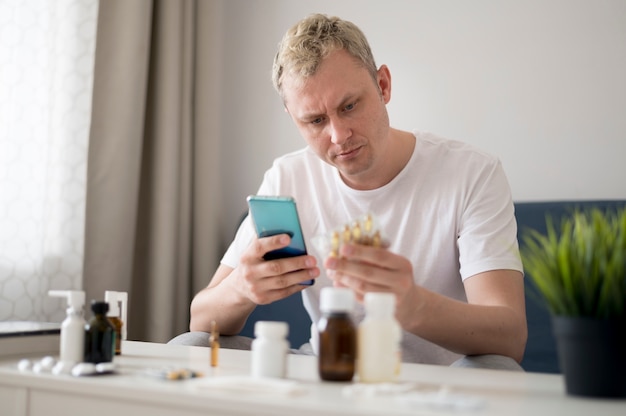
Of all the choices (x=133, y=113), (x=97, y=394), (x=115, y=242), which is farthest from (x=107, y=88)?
(x=97, y=394)

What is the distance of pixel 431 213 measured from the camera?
1.79 m

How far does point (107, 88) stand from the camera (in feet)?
8.41

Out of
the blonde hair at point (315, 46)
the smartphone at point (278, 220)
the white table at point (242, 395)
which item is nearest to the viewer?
the white table at point (242, 395)

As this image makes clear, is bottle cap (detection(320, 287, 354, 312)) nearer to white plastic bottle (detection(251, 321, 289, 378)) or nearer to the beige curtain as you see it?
white plastic bottle (detection(251, 321, 289, 378))

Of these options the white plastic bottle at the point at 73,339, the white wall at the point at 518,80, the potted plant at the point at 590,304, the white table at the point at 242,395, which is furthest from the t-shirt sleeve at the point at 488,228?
the white plastic bottle at the point at 73,339

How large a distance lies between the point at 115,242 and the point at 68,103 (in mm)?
517

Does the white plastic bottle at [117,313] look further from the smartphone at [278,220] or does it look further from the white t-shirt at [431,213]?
the white t-shirt at [431,213]

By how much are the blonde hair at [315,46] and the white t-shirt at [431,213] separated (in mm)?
297

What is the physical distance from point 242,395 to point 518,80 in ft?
6.42

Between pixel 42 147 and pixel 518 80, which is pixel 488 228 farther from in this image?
pixel 42 147

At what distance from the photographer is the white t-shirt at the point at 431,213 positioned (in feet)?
5.54

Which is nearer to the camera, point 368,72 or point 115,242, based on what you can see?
point 368,72

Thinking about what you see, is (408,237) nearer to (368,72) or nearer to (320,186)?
(320,186)

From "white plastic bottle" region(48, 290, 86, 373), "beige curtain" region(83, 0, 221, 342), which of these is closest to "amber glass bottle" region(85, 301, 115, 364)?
"white plastic bottle" region(48, 290, 86, 373)
